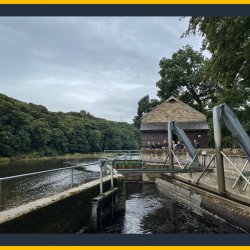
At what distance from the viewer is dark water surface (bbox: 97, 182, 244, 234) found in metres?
8.14

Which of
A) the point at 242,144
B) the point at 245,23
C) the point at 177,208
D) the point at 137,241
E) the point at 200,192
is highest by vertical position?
the point at 245,23

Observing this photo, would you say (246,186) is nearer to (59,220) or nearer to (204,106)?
(59,220)

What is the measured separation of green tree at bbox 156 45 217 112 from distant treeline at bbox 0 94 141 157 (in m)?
39.0

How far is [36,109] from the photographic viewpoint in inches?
2832

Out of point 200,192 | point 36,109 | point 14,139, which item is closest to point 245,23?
point 200,192

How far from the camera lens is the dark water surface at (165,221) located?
26.7 ft

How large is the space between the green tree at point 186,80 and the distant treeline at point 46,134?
128 ft

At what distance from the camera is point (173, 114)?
31.6m

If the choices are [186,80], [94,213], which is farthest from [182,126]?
[94,213]

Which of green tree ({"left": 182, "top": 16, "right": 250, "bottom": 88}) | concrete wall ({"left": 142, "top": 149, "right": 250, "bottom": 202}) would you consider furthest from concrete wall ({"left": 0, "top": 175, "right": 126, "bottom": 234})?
green tree ({"left": 182, "top": 16, "right": 250, "bottom": 88})

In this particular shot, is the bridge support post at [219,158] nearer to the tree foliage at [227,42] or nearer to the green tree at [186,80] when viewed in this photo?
the tree foliage at [227,42]

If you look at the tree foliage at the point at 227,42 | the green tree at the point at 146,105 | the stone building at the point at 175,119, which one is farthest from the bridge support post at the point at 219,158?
the green tree at the point at 146,105

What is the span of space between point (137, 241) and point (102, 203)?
14.9ft

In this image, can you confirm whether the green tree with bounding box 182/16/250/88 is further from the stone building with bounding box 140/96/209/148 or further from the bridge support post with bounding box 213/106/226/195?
the stone building with bounding box 140/96/209/148
